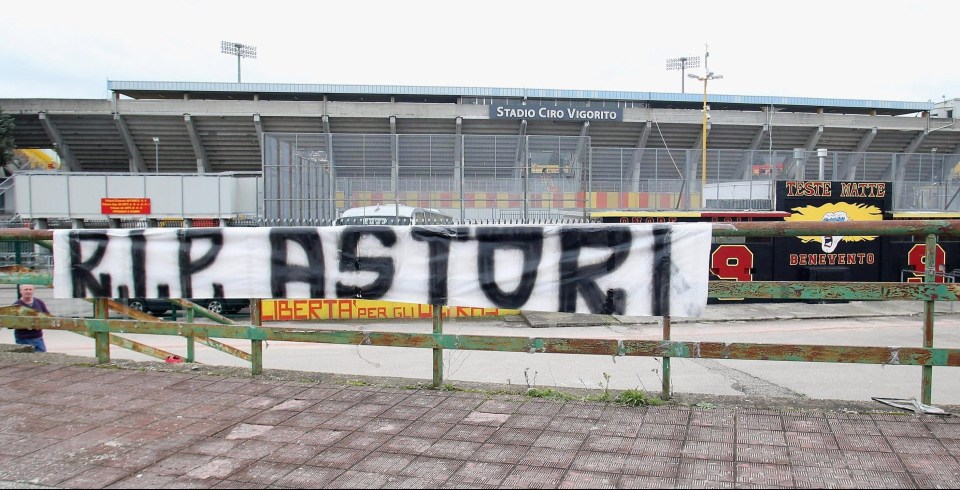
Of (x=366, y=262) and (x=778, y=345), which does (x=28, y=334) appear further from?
(x=778, y=345)

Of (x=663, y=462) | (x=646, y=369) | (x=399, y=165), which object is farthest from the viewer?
(x=399, y=165)

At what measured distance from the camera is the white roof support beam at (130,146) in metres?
42.6

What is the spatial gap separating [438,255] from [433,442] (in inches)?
58.4

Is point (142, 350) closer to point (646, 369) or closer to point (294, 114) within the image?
point (646, 369)

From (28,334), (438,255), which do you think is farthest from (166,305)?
(438,255)

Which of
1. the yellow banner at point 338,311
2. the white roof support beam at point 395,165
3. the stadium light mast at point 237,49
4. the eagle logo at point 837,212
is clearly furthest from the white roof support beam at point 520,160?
the stadium light mast at point 237,49

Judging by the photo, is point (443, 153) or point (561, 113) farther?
point (561, 113)

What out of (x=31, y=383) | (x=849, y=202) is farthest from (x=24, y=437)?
(x=849, y=202)

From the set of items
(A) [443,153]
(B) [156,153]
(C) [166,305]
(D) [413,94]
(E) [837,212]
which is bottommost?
(C) [166,305]

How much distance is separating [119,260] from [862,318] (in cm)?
1547

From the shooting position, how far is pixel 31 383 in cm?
511

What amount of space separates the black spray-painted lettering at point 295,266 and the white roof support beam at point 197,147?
42108 mm

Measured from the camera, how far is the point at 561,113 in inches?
1658

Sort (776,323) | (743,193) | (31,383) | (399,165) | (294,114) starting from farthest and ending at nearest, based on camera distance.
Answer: (294,114) → (743,193) → (399,165) → (776,323) → (31,383)
